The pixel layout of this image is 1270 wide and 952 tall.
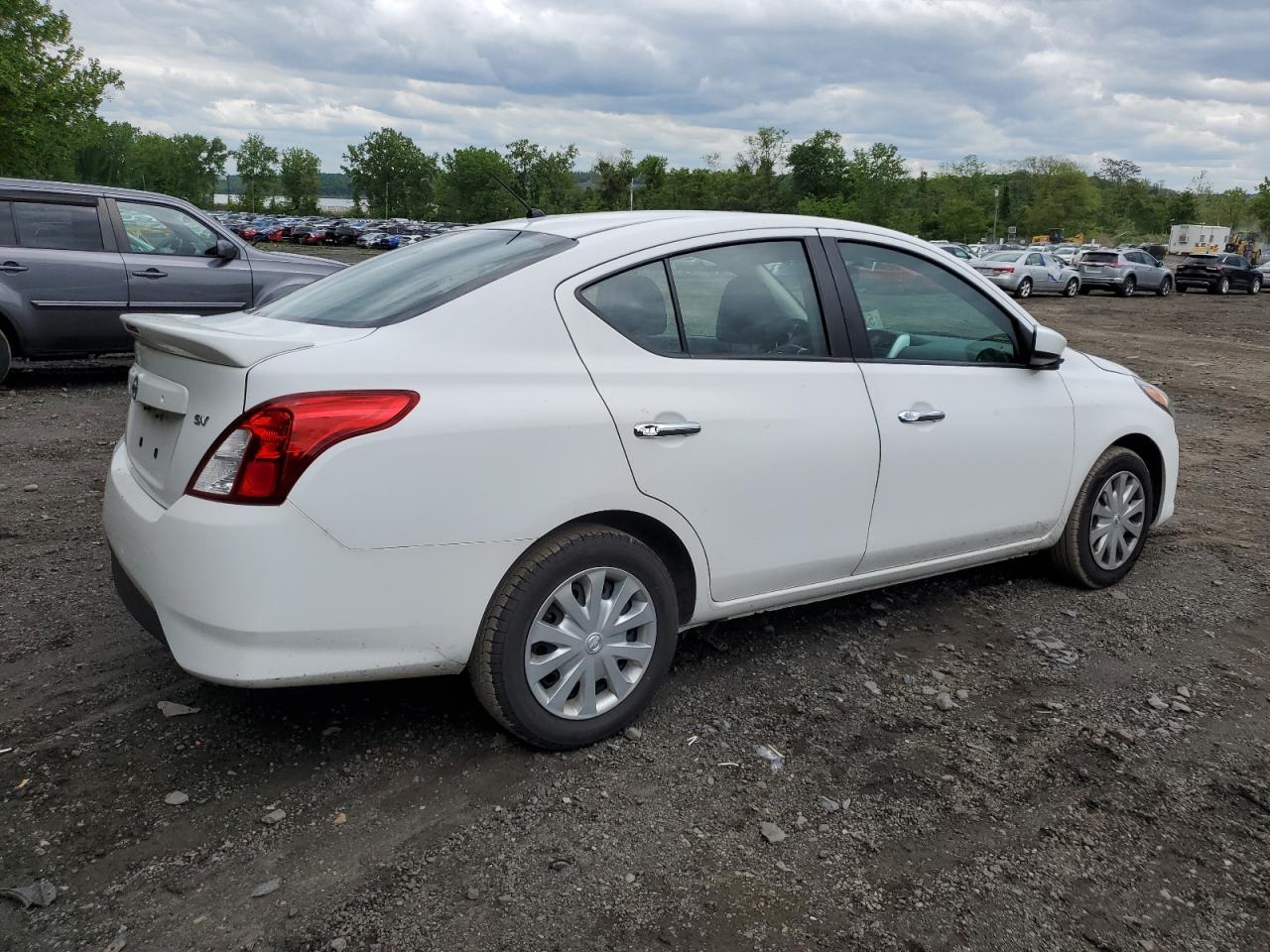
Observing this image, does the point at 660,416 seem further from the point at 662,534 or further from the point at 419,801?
the point at 419,801

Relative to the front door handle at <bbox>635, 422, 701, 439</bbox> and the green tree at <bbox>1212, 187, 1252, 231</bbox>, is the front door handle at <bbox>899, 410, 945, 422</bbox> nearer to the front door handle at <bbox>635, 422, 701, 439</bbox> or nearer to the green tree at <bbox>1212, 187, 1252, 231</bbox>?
the front door handle at <bbox>635, 422, 701, 439</bbox>

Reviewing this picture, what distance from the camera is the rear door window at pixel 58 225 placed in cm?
926

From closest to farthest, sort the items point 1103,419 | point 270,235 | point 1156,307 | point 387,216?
1. point 1103,419
2. point 1156,307
3. point 270,235
4. point 387,216

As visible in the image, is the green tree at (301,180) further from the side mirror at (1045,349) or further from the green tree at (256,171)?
the side mirror at (1045,349)

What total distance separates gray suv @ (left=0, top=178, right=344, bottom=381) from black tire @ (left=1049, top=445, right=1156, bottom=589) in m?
6.61

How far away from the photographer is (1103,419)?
4.77 metres

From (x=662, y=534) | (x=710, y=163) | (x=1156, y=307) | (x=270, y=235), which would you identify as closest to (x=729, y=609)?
(x=662, y=534)

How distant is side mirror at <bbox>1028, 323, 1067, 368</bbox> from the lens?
4.41 meters

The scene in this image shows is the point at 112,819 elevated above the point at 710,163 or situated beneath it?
situated beneath

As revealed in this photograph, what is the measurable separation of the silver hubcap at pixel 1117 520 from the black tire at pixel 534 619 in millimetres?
2513

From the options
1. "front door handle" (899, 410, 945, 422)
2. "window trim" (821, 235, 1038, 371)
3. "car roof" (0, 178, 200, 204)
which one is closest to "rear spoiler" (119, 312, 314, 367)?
"window trim" (821, 235, 1038, 371)

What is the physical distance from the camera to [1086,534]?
4844mm

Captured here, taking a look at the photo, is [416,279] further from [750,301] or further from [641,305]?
[750,301]

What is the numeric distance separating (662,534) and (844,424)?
0.81m
